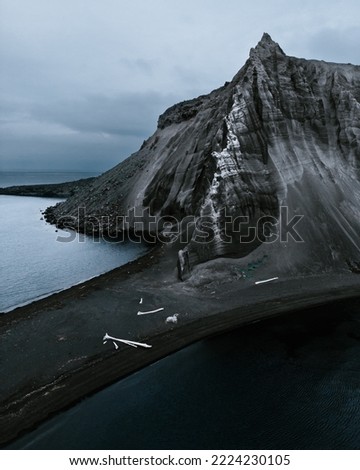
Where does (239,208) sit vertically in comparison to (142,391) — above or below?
above

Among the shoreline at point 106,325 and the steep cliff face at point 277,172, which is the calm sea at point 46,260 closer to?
the shoreline at point 106,325

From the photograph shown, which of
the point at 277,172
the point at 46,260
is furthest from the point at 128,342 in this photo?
the point at 46,260

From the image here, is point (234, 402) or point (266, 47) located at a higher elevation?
point (266, 47)

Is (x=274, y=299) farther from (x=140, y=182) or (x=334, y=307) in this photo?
(x=140, y=182)

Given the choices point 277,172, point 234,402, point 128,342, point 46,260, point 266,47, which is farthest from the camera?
point 266,47

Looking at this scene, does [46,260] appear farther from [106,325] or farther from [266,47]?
[266,47]

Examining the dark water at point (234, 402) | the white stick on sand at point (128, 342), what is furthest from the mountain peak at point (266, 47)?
the white stick on sand at point (128, 342)

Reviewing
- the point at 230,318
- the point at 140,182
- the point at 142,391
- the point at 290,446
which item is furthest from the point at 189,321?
the point at 140,182
